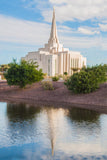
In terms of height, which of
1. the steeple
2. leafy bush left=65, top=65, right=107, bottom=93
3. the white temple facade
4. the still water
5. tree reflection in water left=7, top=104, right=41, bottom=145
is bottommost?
the still water

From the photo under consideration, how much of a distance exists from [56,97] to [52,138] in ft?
58.8

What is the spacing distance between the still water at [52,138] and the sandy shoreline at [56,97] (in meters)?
7.31

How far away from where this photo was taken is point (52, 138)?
11.2 meters

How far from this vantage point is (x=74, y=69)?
63.6 m

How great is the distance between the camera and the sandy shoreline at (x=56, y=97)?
2441cm

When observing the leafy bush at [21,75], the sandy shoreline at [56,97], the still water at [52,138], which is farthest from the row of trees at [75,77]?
the still water at [52,138]

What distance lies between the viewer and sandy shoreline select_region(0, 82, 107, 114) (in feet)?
80.1

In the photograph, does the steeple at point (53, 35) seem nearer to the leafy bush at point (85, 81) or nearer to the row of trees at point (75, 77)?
the row of trees at point (75, 77)

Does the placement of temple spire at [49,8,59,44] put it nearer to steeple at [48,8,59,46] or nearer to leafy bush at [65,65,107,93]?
steeple at [48,8,59,46]

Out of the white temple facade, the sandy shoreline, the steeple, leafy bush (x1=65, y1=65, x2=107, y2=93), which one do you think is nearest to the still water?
the sandy shoreline

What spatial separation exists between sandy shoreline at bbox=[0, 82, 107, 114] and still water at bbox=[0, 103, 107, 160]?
7.31m

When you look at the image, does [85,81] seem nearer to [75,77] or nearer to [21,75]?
[75,77]

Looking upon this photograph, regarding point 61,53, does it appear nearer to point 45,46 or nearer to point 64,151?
point 45,46

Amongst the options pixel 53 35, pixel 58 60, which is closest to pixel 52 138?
pixel 58 60
